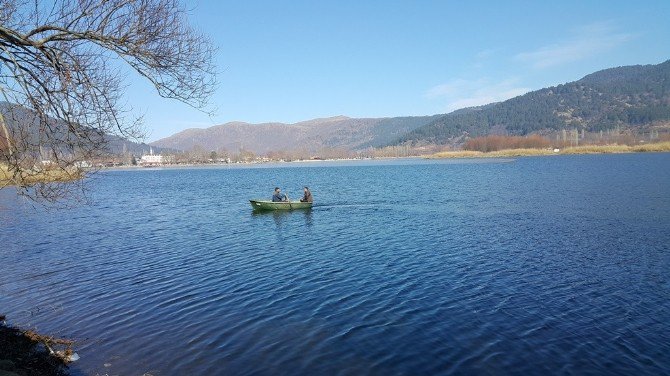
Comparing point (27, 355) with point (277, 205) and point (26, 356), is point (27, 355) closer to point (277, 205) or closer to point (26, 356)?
point (26, 356)

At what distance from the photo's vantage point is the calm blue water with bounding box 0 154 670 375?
36.3ft

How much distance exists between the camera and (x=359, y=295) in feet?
52.0

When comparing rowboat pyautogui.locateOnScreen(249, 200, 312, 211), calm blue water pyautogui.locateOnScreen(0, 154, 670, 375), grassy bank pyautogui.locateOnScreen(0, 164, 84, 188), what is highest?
grassy bank pyautogui.locateOnScreen(0, 164, 84, 188)

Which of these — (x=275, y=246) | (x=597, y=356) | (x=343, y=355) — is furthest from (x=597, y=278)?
(x=275, y=246)

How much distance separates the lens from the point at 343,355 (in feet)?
36.6

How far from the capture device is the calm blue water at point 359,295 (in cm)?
1108

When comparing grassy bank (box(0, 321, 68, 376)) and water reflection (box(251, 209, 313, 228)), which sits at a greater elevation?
grassy bank (box(0, 321, 68, 376))

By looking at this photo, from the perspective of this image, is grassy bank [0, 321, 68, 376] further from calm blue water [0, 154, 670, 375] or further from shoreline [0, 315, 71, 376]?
calm blue water [0, 154, 670, 375]

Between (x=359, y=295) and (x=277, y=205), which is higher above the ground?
(x=277, y=205)

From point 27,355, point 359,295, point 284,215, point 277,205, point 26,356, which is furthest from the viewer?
point 277,205

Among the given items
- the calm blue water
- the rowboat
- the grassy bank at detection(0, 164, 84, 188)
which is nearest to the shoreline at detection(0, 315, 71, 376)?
the calm blue water

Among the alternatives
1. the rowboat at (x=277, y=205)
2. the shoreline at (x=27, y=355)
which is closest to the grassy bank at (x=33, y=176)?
the shoreline at (x=27, y=355)

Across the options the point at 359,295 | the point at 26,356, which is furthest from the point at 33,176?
the point at 359,295

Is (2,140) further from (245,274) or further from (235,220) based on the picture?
(235,220)
